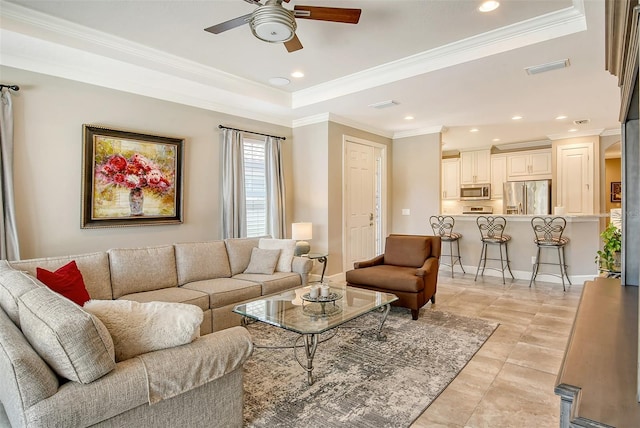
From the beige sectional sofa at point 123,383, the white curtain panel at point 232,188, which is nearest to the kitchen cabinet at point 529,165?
the white curtain panel at point 232,188

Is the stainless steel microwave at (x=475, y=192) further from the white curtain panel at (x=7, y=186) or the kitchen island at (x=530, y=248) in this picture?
the white curtain panel at (x=7, y=186)

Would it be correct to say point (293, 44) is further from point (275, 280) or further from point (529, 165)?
point (529, 165)

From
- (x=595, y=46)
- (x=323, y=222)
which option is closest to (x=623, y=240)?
(x=595, y=46)

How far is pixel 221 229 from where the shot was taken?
15.8 ft

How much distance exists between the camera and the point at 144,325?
1643mm

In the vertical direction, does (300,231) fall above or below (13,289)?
above

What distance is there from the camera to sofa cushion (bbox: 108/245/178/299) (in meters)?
3.28

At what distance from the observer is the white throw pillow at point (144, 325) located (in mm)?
1588

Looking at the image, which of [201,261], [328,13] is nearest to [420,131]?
[328,13]

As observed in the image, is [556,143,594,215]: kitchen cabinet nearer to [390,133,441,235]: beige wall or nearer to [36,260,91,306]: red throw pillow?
[390,133,441,235]: beige wall

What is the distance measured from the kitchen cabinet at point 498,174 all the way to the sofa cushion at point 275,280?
636 cm

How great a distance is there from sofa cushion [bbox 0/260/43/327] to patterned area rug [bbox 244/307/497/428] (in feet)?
4.37

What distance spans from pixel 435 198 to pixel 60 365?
20.4 ft

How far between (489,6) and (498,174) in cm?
631
